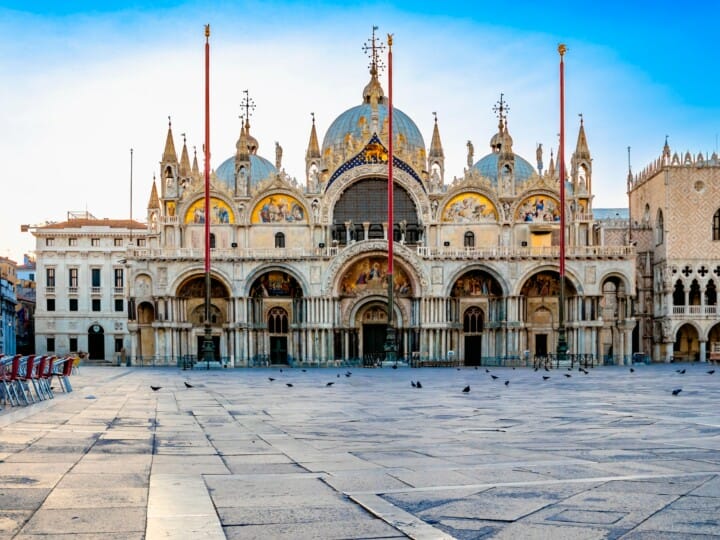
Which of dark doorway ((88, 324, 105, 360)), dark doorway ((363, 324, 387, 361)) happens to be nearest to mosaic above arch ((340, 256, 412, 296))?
dark doorway ((363, 324, 387, 361))

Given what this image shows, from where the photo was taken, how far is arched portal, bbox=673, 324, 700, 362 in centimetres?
6550

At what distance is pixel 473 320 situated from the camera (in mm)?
61656

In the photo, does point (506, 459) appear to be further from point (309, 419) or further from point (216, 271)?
point (216, 271)

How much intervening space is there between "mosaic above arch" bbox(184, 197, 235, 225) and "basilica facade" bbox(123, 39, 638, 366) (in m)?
0.08

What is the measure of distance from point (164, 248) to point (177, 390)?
33.3 metres

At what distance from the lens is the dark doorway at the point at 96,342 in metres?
80.1

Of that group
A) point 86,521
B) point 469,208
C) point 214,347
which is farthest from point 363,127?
point 86,521

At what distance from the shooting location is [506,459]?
10.3 metres

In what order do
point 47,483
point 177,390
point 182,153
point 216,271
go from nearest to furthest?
point 47,483, point 177,390, point 216,271, point 182,153

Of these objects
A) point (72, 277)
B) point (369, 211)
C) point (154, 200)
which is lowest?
point (72, 277)

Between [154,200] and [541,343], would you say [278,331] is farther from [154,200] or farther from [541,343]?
[154,200]

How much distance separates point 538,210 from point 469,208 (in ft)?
15.3

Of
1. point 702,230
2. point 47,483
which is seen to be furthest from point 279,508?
point 702,230

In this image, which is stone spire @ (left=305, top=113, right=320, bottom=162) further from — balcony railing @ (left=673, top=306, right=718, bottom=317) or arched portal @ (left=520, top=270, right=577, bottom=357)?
balcony railing @ (left=673, top=306, right=718, bottom=317)
